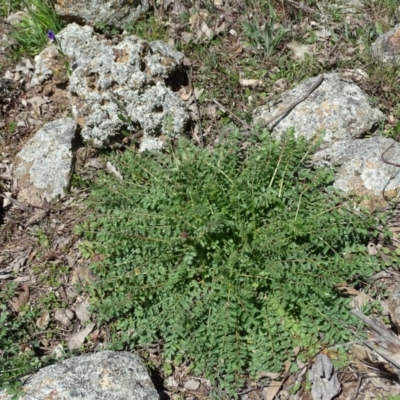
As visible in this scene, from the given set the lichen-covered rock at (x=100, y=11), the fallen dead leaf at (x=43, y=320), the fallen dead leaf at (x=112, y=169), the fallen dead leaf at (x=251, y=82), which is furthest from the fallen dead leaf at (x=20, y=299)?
the lichen-covered rock at (x=100, y=11)

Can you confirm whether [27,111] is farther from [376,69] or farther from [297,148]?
[376,69]

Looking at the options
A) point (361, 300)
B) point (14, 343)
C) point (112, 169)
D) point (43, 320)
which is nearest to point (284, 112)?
point (112, 169)

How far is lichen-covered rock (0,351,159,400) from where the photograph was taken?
3027 millimetres

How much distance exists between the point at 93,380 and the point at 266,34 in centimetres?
303

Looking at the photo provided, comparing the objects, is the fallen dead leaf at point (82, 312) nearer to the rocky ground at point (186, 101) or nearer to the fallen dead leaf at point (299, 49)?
the rocky ground at point (186, 101)

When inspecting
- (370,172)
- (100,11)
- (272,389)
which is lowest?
(272,389)

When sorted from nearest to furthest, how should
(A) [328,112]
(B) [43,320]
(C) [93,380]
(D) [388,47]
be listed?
(C) [93,380]
(B) [43,320]
(A) [328,112]
(D) [388,47]

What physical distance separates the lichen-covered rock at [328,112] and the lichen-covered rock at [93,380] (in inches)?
76.7

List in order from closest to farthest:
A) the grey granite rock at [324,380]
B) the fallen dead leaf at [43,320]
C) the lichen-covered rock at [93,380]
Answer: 1. the lichen-covered rock at [93,380]
2. the grey granite rock at [324,380]
3. the fallen dead leaf at [43,320]

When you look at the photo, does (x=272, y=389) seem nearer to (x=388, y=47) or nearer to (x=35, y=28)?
(x=388, y=47)

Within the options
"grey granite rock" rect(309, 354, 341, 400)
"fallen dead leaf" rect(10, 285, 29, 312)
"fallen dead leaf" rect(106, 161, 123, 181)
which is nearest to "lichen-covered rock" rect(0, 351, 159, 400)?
"fallen dead leaf" rect(10, 285, 29, 312)

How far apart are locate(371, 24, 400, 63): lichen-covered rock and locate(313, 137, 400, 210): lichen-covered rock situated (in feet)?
2.96

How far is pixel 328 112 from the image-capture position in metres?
4.22

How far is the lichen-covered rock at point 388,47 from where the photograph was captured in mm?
4504
